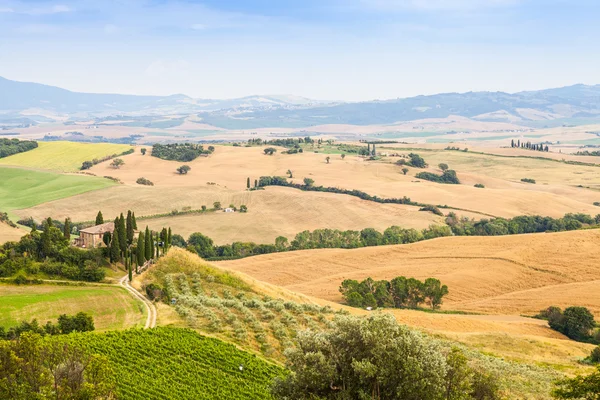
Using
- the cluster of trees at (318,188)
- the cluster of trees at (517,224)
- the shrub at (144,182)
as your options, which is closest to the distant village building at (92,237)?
the cluster of trees at (517,224)

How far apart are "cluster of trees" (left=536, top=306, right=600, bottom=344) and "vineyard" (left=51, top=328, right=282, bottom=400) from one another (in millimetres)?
45262

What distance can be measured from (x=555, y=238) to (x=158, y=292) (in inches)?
3046

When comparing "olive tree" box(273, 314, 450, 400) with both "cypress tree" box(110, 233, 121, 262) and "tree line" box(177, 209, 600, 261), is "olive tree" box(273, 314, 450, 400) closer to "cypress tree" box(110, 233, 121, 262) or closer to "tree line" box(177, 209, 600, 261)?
"cypress tree" box(110, 233, 121, 262)

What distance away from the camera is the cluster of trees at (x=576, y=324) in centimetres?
7031

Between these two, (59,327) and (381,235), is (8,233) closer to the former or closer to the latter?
(59,327)

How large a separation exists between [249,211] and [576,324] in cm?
8620

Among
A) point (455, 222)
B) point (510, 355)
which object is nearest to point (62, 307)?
point (510, 355)

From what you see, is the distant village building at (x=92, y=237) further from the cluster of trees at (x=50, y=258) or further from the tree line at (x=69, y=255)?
the cluster of trees at (x=50, y=258)

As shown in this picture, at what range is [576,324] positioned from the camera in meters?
70.5

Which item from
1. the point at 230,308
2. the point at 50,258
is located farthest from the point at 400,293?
the point at 50,258

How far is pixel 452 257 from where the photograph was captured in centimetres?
10362

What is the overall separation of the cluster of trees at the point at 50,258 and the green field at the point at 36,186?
79.4 metres

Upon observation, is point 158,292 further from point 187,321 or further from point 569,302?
point 569,302

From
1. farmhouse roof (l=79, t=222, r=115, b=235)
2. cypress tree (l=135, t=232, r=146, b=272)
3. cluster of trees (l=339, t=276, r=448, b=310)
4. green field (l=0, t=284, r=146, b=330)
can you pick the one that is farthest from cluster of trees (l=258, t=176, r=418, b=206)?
green field (l=0, t=284, r=146, b=330)
